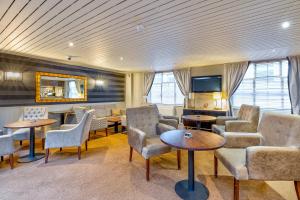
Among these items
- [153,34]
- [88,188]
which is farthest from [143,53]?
[88,188]

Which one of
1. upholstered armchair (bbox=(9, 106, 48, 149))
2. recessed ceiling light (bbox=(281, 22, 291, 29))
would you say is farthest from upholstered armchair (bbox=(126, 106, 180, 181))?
recessed ceiling light (bbox=(281, 22, 291, 29))

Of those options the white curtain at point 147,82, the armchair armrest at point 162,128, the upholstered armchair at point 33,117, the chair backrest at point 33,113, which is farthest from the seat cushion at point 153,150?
the white curtain at point 147,82

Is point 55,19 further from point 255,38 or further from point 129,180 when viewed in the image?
point 255,38

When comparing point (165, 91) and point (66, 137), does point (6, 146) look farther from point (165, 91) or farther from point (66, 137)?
point (165, 91)

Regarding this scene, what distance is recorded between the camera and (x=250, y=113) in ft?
12.8

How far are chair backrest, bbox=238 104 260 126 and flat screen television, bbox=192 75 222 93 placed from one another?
1.50 m

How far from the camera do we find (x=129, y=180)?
95.4 inches

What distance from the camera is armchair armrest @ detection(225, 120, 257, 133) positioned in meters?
3.60

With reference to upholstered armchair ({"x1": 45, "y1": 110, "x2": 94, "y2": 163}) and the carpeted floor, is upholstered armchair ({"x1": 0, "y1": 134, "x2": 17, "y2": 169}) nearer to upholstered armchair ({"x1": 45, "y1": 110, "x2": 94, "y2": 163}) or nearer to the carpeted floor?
the carpeted floor

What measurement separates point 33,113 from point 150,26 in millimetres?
3962

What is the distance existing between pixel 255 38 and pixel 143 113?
8.62ft

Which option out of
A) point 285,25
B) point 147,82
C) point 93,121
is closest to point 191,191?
point 285,25

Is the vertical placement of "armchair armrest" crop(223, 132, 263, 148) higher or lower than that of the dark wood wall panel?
lower

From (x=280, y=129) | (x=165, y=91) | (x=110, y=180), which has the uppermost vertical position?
(x=165, y=91)
